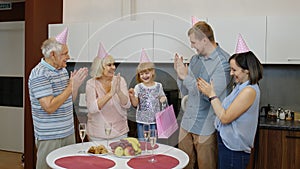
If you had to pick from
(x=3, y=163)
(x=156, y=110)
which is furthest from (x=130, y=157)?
(x=3, y=163)

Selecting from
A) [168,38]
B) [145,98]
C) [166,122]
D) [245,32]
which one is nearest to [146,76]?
[145,98]

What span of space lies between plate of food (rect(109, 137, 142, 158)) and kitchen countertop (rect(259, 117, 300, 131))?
1.40m

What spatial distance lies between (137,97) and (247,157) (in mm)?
880

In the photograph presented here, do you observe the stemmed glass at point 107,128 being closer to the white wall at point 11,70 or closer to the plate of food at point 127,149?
the plate of food at point 127,149

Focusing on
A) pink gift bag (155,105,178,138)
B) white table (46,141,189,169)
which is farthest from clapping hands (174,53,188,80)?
white table (46,141,189,169)

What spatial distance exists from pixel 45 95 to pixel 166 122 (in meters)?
0.89

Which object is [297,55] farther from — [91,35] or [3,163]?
[3,163]

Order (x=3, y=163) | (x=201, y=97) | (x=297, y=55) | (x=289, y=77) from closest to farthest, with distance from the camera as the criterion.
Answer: (x=201, y=97) → (x=297, y=55) → (x=289, y=77) → (x=3, y=163)

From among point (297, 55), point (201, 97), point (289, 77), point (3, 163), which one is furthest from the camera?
point (3, 163)

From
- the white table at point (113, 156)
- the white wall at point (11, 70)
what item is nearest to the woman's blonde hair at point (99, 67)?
the white table at point (113, 156)

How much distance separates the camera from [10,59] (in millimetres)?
5438

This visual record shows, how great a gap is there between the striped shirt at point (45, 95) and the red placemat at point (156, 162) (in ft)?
2.22

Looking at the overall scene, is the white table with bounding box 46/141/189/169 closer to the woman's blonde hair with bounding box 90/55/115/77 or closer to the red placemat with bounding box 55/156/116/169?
the red placemat with bounding box 55/156/116/169

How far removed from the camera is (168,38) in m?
3.67
